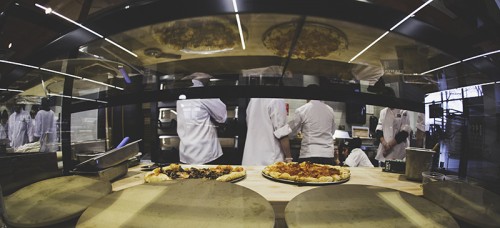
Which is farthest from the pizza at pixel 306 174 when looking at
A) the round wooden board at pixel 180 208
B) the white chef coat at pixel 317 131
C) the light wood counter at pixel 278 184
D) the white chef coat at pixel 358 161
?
the white chef coat at pixel 358 161

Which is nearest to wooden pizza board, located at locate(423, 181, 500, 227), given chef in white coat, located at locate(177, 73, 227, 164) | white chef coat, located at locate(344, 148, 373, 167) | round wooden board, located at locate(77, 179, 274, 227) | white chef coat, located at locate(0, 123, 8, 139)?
round wooden board, located at locate(77, 179, 274, 227)

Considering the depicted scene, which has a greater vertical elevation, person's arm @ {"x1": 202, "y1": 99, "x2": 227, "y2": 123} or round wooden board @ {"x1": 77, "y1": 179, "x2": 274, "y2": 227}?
person's arm @ {"x1": 202, "y1": 99, "x2": 227, "y2": 123}

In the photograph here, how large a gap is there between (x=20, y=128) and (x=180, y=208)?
0.38 metres

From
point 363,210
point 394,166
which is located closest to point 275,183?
point 394,166

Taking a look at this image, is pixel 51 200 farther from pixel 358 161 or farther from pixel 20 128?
pixel 358 161

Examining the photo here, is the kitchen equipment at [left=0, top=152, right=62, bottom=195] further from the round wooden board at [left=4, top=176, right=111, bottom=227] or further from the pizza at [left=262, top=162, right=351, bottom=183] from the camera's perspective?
the pizza at [left=262, top=162, right=351, bottom=183]

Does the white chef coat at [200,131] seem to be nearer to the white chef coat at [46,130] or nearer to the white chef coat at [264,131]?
the white chef coat at [264,131]

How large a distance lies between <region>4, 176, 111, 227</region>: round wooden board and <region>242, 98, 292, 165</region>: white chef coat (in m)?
2.56

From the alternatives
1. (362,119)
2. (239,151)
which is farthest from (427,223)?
(362,119)

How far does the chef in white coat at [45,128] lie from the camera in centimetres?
53

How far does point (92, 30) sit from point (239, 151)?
128 inches

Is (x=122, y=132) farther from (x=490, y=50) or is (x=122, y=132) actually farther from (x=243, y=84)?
(x=490, y=50)

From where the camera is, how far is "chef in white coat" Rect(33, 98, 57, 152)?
0.53m

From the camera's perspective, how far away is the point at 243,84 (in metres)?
0.61
